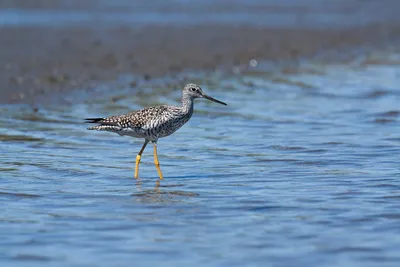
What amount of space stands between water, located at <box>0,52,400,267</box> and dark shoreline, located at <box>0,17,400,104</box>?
101cm

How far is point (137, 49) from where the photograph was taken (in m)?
19.9

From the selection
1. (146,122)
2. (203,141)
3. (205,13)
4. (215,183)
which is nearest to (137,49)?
(205,13)

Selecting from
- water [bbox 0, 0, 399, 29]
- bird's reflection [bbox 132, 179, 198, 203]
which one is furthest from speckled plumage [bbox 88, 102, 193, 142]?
water [bbox 0, 0, 399, 29]

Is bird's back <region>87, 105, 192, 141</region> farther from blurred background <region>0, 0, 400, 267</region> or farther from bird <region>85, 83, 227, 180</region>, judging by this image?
blurred background <region>0, 0, 400, 267</region>

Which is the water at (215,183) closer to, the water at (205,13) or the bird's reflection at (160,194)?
the bird's reflection at (160,194)

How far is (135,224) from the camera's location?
8508 mm

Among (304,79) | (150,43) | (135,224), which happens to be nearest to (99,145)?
(135,224)

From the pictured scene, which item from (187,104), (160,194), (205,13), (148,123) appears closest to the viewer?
(160,194)

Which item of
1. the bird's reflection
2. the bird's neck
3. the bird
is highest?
the bird's neck

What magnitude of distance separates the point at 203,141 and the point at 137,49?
24.3 feet

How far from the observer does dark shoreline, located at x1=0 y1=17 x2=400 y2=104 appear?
16.6 meters

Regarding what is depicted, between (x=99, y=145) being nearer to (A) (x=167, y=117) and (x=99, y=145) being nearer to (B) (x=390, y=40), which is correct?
(A) (x=167, y=117)

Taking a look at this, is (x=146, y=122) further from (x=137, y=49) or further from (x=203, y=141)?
(x=137, y=49)

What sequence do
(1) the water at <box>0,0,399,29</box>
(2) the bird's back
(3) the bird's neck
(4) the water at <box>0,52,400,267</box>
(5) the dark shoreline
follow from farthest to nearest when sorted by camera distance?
(1) the water at <box>0,0,399,29</box> → (5) the dark shoreline → (3) the bird's neck → (2) the bird's back → (4) the water at <box>0,52,400,267</box>
